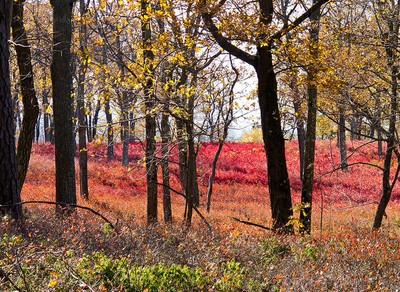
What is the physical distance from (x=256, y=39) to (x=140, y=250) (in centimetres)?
445

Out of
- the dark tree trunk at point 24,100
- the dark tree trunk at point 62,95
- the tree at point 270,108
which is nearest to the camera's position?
the tree at point 270,108

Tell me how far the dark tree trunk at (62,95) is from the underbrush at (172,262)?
244 cm

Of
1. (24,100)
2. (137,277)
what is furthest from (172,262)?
(24,100)

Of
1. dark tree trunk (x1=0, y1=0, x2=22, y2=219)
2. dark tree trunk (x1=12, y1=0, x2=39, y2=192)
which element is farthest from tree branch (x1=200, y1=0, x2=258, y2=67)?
dark tree trunk (x1=12, y1=0, x2=39, y2=192)

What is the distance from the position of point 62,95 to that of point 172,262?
5653mm

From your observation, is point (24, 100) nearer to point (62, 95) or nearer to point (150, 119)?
point (62, 95)

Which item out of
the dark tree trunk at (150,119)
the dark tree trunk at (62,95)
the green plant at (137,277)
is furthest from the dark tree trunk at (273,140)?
the green plant at (137,277)

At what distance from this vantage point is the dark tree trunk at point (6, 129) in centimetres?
659

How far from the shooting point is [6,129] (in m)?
6.69

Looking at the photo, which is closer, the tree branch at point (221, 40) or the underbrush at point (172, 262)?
the underbrush at point (172, 262)

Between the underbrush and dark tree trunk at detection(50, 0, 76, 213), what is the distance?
2.44 metres

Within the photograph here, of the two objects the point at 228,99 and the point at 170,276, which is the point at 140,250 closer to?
the point at 170,276

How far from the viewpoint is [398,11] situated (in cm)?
1048

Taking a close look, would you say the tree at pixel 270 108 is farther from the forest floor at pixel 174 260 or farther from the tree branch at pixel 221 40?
the forest floor at pixel 174 260
